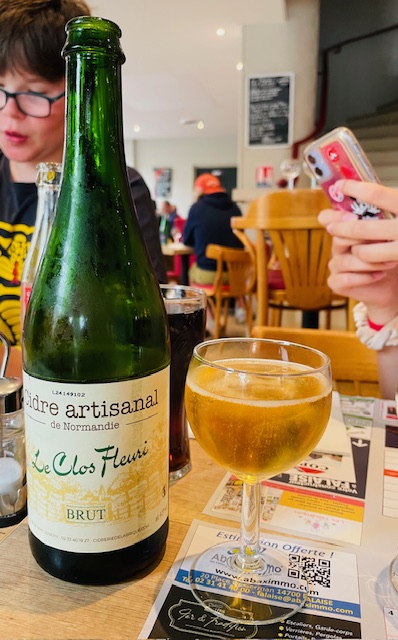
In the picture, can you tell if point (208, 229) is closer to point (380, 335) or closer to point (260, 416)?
point (380, 335)

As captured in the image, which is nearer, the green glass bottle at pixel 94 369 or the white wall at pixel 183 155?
the green glass bottle at pixel 94 369

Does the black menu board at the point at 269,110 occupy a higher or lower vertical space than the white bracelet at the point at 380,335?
higher

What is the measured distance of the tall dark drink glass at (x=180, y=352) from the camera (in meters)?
0.53

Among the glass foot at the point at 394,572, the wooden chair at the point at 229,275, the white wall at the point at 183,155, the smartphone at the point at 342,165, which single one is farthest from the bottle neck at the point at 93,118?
the white wall at the point at 183,155

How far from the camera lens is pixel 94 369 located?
373 millimetres

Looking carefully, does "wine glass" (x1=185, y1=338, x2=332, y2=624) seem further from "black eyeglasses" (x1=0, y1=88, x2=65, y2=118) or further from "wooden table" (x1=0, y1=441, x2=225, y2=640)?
"black eyeglasses" (x1=0, y1=88, x2=65, y2=118)

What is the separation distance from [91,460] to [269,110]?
3.59 m

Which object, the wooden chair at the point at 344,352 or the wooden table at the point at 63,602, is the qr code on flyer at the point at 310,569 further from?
the wooden chair at the point at 344,352

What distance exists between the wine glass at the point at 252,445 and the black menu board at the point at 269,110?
3466 mm

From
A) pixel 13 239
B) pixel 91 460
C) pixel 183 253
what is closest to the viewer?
pixel 91 460

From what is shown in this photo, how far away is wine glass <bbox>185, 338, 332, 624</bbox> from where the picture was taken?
0.36m

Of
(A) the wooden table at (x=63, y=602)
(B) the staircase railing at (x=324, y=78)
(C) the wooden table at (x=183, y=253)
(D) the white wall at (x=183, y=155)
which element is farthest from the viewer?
(D) the white wall at (x=183, y=155)

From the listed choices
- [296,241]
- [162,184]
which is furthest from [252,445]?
[162,184]

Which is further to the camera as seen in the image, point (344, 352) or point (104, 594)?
point (344, 352)
